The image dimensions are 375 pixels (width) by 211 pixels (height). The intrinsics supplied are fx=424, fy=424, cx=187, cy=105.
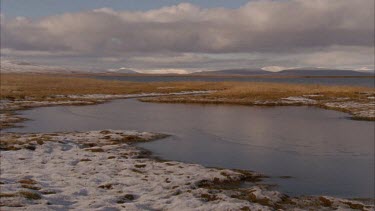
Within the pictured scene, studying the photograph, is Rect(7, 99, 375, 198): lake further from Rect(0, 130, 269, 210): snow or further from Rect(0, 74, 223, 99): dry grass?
Rect(0, 74, 223, 99): dry grass

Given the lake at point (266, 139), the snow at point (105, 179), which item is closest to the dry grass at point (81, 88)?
the lake at point (266, 139)

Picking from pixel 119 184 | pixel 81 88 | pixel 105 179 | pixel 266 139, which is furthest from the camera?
pixel 81 88

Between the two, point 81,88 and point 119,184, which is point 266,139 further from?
point 81,88

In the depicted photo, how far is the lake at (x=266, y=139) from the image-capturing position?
23.2 m

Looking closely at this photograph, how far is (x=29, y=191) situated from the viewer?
18.1 m

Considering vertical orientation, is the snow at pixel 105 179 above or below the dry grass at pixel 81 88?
below

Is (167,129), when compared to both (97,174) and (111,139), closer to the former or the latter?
(111,139)

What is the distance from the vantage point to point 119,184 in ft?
66.9

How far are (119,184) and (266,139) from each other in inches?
703

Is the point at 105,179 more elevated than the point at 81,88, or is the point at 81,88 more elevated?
the point at 81,88

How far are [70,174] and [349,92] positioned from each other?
75.7 meters

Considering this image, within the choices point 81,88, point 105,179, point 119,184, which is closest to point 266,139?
point 105,179

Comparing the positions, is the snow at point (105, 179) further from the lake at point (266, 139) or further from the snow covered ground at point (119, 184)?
the lake at point (266, 139)

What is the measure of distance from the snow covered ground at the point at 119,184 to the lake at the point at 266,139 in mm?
2275
